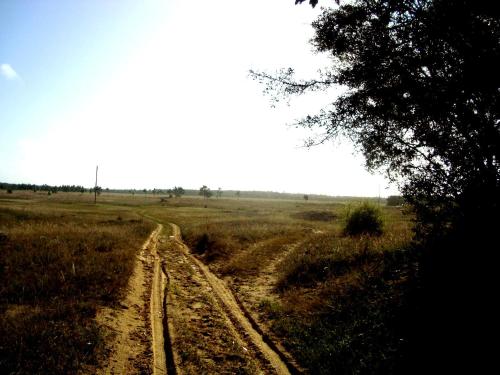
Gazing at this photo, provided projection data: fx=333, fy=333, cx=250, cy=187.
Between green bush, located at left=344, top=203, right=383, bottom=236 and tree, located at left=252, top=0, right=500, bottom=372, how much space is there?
12.0 meters

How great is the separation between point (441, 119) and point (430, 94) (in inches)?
27.2

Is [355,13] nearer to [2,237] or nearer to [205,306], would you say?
[205,306]

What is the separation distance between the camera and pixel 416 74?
7906 millimetres

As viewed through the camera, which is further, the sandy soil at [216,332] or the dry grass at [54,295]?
the sandy soil at [216,332]

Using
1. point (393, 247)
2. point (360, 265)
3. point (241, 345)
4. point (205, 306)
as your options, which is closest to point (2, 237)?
point (205, 306)

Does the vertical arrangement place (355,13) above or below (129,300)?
above

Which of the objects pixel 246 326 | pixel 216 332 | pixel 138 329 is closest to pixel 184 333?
pixel 216 332

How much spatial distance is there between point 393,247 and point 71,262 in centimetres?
1266

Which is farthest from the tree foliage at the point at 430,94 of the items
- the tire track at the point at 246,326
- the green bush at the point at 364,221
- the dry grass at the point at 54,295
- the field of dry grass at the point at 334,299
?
the green bush at the point at 364,221

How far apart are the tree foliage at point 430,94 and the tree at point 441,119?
0.08ft

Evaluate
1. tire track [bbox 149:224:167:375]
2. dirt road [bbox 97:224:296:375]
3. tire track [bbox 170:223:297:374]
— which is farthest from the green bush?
tire track [bbox 149:224:167:375]

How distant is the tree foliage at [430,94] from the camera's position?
21.7 feet

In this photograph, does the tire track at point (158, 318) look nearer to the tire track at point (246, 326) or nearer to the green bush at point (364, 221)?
the tire track at point (246, 326)

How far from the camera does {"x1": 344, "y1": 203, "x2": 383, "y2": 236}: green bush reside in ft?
69.4
